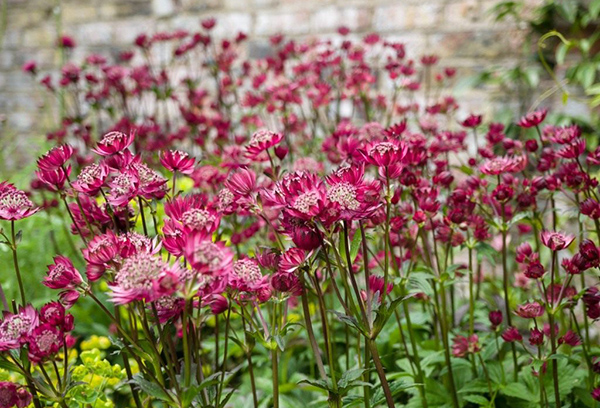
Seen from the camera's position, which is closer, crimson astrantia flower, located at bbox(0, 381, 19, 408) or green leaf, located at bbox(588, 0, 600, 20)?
crimson astrantia flower, located at bbox(0, 381, 19, 408)

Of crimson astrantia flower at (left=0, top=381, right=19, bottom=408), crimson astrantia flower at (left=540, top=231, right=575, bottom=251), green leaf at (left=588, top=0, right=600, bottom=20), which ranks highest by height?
green leaf at (left=588, top=0, right=600, bottom=20)

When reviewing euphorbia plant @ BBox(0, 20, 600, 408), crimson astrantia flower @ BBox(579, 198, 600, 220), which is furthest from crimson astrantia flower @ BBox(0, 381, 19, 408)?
crimson astrantia flower @ BBox(579, 198, 600, 220)

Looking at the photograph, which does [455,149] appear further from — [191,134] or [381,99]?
[191,134]

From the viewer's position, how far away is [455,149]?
1.50 m

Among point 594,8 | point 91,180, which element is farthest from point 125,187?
point 594,8

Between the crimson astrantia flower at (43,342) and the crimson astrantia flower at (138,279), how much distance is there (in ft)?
0.47

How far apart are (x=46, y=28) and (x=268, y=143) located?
353 cm

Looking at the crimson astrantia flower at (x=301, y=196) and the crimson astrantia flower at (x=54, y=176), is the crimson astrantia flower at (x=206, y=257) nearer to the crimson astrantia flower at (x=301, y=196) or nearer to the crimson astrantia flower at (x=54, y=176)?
the crimson astrantia flower at (x=301, y=196)

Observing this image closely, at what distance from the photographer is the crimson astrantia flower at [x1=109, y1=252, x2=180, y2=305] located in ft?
2.30

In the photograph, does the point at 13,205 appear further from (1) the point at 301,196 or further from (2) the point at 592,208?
(2) the point at 592,208

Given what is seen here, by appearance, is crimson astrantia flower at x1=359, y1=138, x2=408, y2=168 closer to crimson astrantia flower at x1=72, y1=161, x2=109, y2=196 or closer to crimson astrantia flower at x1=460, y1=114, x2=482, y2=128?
crimson astrantia flower at x1=72, y1=161, x2=109, y2=196

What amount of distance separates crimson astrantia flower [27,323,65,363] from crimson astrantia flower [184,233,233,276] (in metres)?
0.24

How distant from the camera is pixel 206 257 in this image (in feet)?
2.28

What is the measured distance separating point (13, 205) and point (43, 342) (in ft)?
0.70
